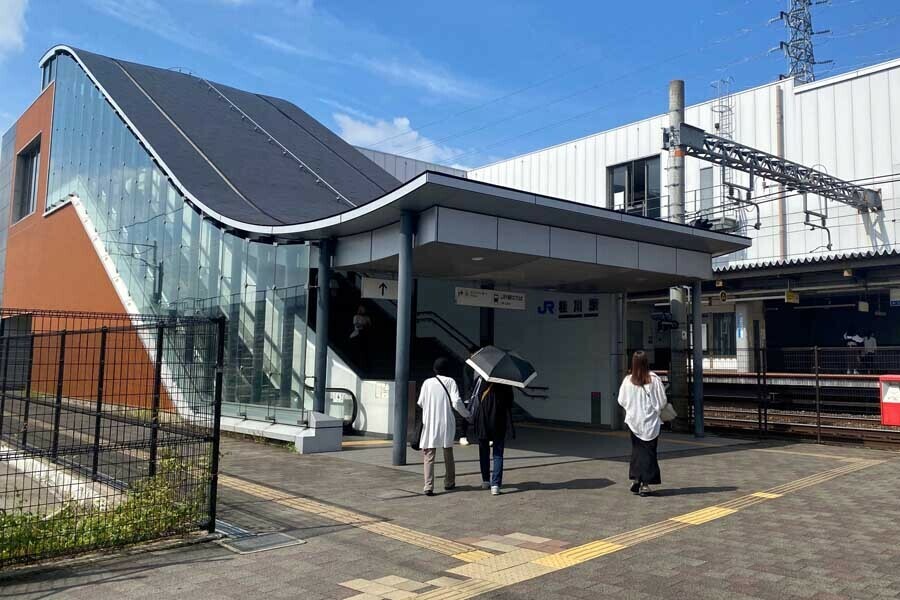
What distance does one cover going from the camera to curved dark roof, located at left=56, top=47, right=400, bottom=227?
17.0 metres

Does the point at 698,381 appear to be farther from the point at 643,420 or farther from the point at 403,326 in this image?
the point at 403,326

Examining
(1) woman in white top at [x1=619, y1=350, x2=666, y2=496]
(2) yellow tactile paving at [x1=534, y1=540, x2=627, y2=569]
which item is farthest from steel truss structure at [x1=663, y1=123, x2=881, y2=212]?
(2) yellow tactile paving at [x1=534, y1=540, x2=627, y2=569]

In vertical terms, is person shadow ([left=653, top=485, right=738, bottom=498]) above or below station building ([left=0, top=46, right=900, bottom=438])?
below

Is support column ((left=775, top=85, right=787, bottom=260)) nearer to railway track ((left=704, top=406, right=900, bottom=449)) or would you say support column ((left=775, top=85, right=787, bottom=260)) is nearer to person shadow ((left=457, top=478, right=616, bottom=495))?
railway track ((left=704, top=406, right=900, bottom=449))

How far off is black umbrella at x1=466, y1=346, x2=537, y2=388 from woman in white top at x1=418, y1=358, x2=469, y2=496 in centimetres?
40

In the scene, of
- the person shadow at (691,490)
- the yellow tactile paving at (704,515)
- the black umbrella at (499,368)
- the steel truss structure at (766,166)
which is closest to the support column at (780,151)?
the steel truss structure at (766,166)

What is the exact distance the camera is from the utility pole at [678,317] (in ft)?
50.8

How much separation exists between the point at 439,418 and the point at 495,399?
742 mm

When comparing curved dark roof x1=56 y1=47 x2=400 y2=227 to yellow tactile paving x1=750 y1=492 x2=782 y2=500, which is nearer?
yellow tactile paving x1=750 y1=492 x2=782 y2=500

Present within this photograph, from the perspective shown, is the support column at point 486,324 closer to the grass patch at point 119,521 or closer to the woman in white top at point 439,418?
the woman in white top at point 439,418

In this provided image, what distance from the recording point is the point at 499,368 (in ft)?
28.3

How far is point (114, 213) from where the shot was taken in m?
22.3

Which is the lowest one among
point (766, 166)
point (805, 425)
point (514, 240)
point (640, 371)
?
point (805, 425)

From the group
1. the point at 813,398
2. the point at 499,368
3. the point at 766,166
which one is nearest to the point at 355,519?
the point at 499,368
